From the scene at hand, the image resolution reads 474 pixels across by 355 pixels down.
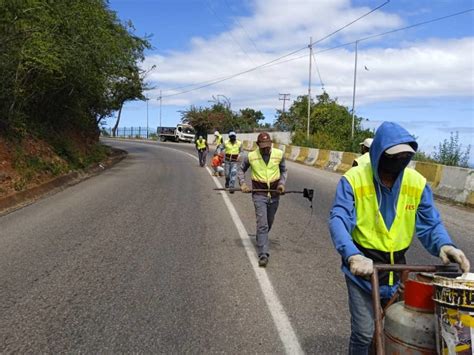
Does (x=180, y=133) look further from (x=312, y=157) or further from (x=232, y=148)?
(x=232, y=148)

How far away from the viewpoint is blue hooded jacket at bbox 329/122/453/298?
9.01ft

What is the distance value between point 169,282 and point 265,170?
2225 millimetres

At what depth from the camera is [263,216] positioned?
6.94 meters

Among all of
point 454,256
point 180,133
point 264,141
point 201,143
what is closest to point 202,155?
point 201,143

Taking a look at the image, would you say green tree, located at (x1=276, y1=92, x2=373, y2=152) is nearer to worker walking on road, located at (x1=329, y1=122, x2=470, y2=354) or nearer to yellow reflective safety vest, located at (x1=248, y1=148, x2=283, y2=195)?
yellow reflective safety vest, located at (x1=248, y1=148, x2=283, y2=195)

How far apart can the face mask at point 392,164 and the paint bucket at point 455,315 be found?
74 cm

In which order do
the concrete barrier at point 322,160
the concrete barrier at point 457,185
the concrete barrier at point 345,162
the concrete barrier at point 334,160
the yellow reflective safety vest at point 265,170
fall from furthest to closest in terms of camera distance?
1. the concrete barrier at point 322,160
2. the concrete barrier at point 334,160
3. the concrete barrier at point 345,162
4. the concrete barrier at point 457,185
5. the yellow reflective safety vest at point 265,170

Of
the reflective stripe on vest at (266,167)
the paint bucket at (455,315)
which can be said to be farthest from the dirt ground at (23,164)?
the paint bucket at (455,315)

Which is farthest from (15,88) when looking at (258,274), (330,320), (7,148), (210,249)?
(330,320)

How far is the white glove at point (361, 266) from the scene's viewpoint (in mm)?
2584

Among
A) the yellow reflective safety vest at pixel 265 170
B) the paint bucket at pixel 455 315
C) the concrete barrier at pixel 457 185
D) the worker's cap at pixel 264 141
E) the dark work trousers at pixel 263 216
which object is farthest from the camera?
the concrete barrier at pixel 457 185

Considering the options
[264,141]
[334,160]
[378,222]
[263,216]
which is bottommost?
[334,160]

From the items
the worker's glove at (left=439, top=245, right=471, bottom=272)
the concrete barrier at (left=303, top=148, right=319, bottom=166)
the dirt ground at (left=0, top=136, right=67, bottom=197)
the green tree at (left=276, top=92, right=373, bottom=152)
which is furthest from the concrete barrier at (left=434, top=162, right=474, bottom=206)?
the green tree at (left=276, top=92, right=373, bottom=152)

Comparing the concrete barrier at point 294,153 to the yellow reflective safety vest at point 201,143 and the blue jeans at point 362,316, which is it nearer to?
the yellow reflective safety vest at point 201,143
